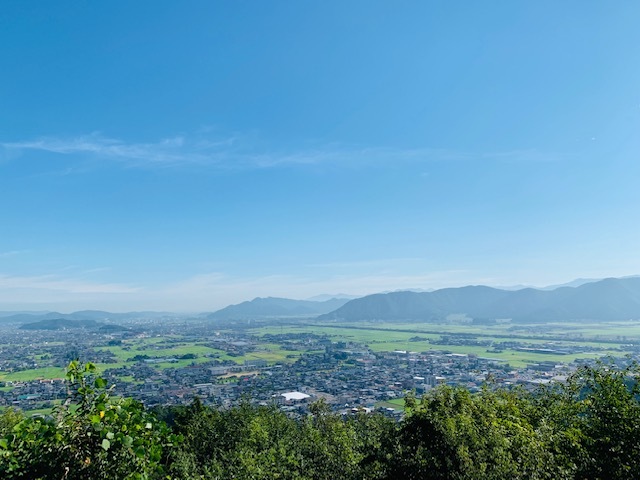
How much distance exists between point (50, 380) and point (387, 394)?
56738 millimetres

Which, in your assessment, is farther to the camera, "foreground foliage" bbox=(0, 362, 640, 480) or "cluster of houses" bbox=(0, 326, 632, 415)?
"cluster of houses" bbox=(0, 326, 632, 415)

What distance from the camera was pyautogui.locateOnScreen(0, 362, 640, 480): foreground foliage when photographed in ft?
12.3

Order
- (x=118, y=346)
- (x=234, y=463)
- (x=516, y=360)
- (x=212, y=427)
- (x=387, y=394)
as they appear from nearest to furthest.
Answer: (x=234, y=463), (x=212, y=427), (x=387, y=394), (x=516, y=360), (x=118, y=346)

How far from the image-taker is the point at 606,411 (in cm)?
1106

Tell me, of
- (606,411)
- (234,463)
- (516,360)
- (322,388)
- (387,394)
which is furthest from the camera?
(516,360)

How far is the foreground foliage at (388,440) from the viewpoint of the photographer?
3.76 metres

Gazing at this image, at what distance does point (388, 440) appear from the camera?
12.3 meters

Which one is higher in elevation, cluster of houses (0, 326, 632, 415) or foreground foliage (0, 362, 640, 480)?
foreground foliage (0, 362, 640, 480)

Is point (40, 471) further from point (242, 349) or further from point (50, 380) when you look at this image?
point (242, 349)

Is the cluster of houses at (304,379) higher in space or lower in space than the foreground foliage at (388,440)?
lower

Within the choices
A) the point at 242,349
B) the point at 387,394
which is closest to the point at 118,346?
the point at 242,349

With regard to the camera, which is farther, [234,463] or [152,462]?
[234,463]

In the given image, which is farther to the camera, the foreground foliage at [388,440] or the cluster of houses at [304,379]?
the cluster of houses at [304,379]

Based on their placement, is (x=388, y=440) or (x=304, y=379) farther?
(x=304, y=379)
